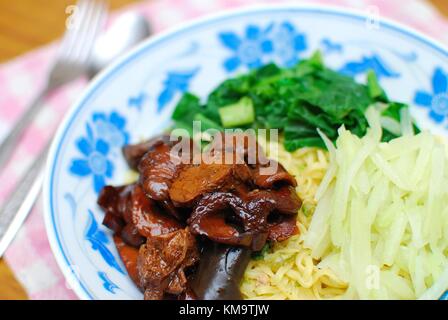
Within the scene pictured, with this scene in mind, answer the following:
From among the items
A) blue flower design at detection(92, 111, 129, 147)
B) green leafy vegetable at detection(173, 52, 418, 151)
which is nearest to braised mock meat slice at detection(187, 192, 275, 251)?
green leafy vegetable at detection(173, 52, 418, 151)

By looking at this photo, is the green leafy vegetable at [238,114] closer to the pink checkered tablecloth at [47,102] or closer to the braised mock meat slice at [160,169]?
the braised mock meat slice at [160,169]

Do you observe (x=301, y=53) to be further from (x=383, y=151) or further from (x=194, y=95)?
(x=383, y=151)

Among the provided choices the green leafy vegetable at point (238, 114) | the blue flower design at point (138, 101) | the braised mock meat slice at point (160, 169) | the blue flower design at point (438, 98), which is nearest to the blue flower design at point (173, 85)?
the blue flower design at point (138, 101)

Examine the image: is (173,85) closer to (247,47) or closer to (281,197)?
(247,47)

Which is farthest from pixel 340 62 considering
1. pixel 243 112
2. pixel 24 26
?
pixel 24 26

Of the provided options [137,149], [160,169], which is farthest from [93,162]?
[160,169]
